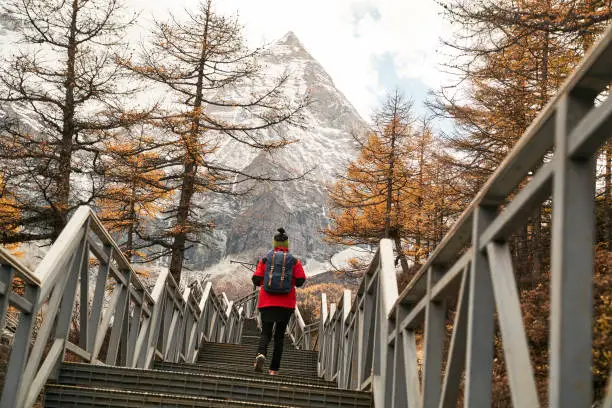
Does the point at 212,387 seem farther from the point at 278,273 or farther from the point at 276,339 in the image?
the point at 276,339

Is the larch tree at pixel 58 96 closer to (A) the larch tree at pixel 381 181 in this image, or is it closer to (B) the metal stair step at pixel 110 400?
(B) the metal stair step at pixel 110 400

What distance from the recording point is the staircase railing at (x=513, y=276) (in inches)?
67.1

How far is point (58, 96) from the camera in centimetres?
1459

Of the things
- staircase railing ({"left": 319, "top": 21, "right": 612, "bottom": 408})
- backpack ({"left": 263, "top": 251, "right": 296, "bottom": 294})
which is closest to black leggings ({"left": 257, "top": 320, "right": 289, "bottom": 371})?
backpack ({"left": 263, "top": 251, "right": 296, "bottom": 294})

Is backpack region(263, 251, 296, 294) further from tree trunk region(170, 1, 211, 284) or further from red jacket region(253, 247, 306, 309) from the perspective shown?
tree trunk region(170, 1, 211, 284)

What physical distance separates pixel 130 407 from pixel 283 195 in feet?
322

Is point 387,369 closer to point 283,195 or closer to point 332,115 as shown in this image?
point 283,195

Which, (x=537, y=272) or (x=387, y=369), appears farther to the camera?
(x=537, y=272)

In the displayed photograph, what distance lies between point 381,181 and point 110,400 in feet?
71.1

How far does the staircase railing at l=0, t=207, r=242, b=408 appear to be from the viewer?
4043 millimetres

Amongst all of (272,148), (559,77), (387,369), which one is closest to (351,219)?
(272,148)

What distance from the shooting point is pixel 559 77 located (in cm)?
1377

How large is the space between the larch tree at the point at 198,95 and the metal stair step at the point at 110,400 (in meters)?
12.8

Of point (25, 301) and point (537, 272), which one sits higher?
point (537, 272)
